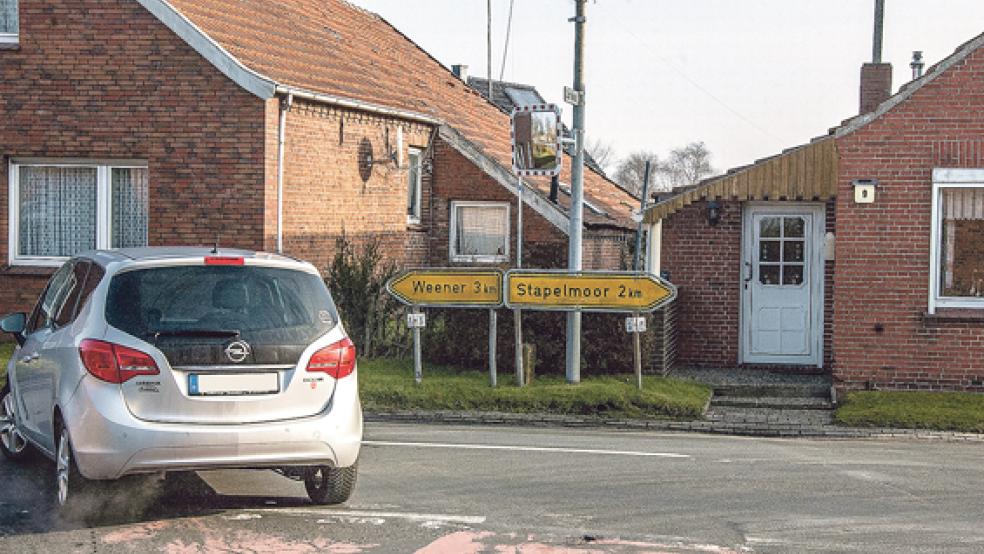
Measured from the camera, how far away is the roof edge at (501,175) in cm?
2320

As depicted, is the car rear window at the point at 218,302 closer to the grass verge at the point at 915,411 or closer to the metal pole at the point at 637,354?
the metal pole at the point at 637,354

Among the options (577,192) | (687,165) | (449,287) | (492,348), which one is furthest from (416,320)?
(687,165)

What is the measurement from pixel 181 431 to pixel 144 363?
0.47 m

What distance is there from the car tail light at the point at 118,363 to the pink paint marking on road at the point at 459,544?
78.0 inches

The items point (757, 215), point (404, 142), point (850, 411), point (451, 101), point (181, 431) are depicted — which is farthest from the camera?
point (451, 101)

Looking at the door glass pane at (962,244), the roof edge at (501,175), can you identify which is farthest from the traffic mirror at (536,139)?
the roof edge at (501,175)

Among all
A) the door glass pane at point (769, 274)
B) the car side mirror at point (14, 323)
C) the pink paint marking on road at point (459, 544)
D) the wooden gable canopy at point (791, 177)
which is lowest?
the pink paint marking on road at point (459, 544)

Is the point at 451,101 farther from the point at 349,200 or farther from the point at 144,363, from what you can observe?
the point at 144,363

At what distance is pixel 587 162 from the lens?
110 ft

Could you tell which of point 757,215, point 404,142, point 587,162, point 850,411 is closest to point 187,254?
point 850,411

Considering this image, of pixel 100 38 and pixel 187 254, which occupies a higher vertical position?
pixel 100 38

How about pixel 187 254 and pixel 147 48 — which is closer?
pixel 187 254

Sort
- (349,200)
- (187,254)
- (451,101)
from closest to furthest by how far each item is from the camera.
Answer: (187,254), (349,200), (451,101)

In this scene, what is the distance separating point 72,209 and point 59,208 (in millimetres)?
190
